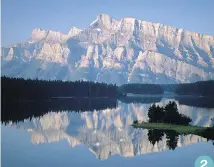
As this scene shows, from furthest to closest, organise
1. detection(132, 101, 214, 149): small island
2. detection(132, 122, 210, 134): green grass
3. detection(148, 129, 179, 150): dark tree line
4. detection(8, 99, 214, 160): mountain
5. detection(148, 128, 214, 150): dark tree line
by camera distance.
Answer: detection(132, 122, 210, 134): green grass → detection(132, 101, 214, 149): small island → detection(148, 128, 214, 150): dark tree line → detection(148, 129, 179, 150): dark tree line → detection(8, 99, 214, 160): mountain

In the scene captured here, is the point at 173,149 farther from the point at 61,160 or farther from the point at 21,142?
the point at 21,142

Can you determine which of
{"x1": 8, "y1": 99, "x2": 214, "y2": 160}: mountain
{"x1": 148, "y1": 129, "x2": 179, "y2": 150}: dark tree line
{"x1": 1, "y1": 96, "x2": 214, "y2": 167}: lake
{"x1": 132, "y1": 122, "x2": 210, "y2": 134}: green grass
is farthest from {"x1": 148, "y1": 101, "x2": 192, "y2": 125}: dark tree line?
{"x1": 148, "y1": 129, "x2": 179, "y2": 150}: dark tree line

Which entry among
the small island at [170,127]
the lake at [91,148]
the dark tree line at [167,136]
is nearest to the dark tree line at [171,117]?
the small island at [170,127]

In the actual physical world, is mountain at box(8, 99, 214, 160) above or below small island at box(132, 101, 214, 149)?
below

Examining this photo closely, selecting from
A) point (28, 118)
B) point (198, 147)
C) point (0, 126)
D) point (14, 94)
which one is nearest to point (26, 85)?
point (14, 94)

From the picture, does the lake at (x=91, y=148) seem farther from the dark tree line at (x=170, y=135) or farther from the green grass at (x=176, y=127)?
the green grass at (x=176, y=127)

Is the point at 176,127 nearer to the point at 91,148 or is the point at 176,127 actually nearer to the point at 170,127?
the point at 170,127

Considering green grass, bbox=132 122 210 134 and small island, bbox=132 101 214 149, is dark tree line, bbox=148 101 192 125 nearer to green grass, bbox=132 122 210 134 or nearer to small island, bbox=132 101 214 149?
small island, bbox=132 101 214 149

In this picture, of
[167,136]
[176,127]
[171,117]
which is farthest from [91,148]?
[171,117]

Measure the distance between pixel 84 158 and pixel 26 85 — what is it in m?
119

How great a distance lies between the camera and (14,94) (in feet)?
516

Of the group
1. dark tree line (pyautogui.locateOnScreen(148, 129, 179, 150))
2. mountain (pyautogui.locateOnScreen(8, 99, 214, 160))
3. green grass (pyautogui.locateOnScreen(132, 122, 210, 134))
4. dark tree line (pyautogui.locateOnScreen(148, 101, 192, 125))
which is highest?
dark tree line (pyautogui.locateOnScreen(148, 101, 192, 125))

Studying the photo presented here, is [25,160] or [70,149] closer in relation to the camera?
[25,160]

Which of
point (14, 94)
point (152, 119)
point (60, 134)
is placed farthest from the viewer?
point (14, 94)
